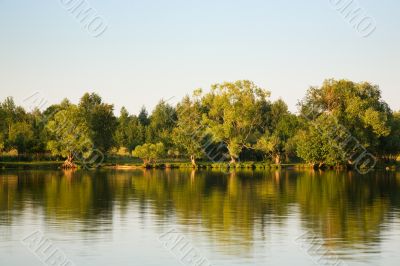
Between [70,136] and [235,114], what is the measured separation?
978 inches

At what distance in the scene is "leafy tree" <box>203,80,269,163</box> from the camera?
104m

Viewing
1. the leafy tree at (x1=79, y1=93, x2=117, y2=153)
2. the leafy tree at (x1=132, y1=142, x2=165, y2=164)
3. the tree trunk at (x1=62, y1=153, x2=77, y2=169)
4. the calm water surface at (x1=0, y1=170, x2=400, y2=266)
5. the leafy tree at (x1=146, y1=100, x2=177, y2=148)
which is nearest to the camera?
the calm water surface at (x1=0, y1=170, x2=400, y2=266)

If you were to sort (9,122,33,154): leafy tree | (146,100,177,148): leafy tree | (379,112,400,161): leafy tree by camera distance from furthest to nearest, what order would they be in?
(146,100,177,148): leafy tree → (9,122,33,154): leafy tree → (379,112,400,161): leafy tree

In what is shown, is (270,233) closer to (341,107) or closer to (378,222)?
(378,222)

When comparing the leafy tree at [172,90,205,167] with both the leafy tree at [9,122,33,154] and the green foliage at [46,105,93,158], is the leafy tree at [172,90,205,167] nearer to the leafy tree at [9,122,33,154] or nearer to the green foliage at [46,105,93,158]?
the green foliage at [46,105,93,158]

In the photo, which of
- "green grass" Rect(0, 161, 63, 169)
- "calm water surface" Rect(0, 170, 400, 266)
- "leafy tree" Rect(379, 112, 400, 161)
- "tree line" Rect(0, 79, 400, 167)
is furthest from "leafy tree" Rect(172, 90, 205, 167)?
"calm water surface" Rect(0, 170, 400, 266)

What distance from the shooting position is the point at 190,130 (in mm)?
106875

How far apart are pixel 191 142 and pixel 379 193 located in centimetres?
5805

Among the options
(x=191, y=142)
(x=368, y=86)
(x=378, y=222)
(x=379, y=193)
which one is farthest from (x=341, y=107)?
(x=378, y=222)

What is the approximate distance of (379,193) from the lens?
156 feet

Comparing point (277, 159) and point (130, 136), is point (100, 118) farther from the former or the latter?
point (277, 159)

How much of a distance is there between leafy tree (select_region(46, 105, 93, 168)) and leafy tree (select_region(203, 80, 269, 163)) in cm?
1856

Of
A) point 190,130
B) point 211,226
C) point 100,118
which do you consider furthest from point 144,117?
point 211,226

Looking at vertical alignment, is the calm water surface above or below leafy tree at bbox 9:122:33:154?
below
